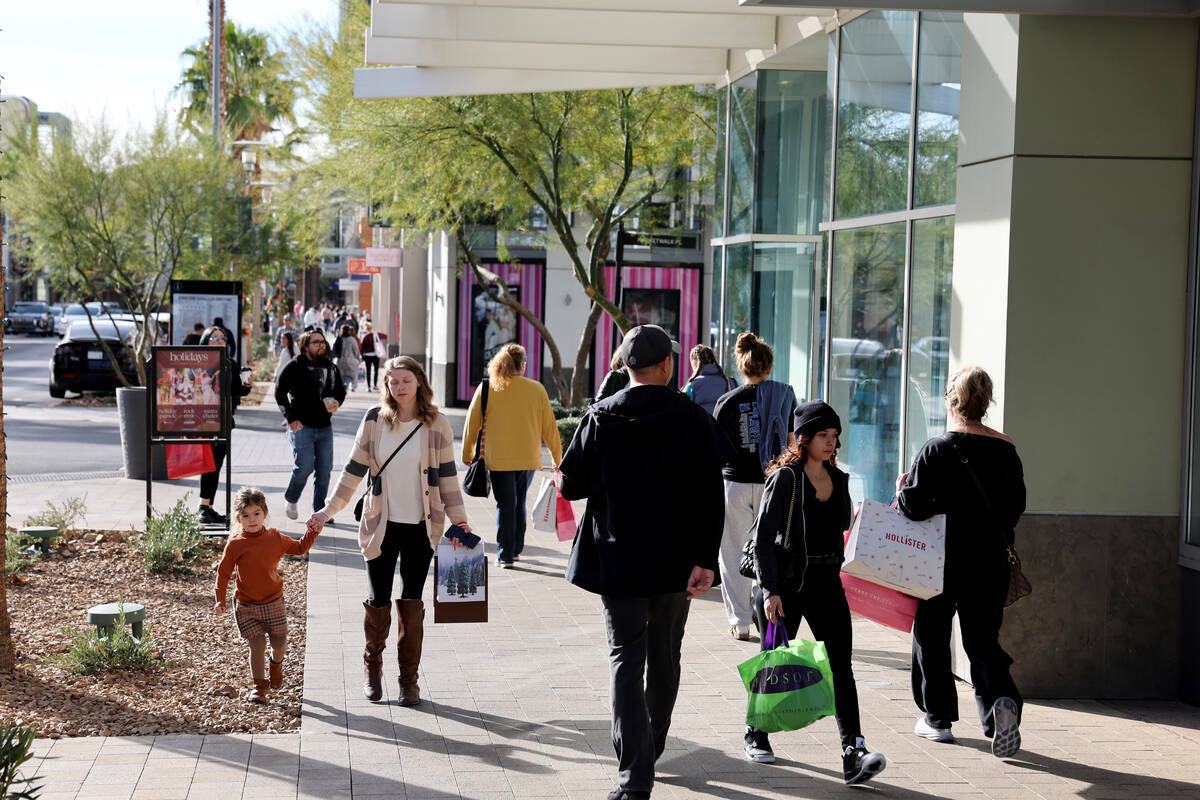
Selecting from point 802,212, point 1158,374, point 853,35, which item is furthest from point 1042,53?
point 802,212

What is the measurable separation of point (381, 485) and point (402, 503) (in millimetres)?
134

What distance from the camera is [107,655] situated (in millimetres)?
7105

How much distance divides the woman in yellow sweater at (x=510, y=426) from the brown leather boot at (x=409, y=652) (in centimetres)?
360

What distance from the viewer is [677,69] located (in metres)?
13.3

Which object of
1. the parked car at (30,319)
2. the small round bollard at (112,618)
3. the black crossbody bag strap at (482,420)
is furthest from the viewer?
the parked car at (30,319)

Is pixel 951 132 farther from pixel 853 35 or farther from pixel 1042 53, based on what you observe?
pixel 853 35

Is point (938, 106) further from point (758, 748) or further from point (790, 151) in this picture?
point (758, 748)

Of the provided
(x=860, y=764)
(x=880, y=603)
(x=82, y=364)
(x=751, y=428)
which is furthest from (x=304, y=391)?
(x=82, y=364)

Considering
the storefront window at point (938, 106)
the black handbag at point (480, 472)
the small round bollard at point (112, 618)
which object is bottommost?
the small round bollard at point (112, 618)

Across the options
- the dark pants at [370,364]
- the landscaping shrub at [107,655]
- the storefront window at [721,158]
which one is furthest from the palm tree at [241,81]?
the landscaping shrub at [107,655]

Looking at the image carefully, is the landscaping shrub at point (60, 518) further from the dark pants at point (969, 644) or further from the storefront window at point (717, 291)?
the dark pants at point (969, 644)

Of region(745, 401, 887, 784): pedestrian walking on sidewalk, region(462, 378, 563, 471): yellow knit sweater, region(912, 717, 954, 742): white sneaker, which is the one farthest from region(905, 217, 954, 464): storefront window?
region(462, 378, 563, 471): yellow knit sweater

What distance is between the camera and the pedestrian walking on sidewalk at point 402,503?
21.7 feet

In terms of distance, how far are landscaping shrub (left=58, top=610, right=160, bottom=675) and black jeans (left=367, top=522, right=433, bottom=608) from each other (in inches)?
54.0
